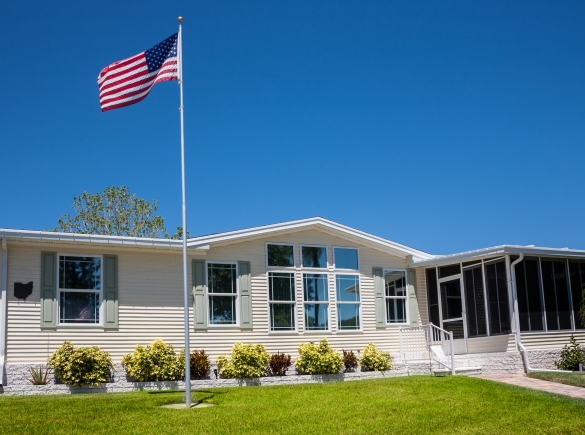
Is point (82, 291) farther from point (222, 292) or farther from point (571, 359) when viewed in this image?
point (571, 359)

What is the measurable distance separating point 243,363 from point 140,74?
6.69 metres

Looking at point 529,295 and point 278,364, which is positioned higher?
point 529,295

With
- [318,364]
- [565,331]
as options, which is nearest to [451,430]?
[318,364]

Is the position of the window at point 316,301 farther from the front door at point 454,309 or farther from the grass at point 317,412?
the grass at point 317,412

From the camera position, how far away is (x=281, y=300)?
1750 centimetres

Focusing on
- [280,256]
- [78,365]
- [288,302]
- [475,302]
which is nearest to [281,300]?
[288,302]

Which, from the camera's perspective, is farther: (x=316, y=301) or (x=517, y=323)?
(x=316, y=301)

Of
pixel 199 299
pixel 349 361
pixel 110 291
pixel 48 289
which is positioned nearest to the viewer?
pixel 48 289

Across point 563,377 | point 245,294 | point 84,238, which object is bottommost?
point 563,377

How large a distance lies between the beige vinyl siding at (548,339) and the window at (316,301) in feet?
15.3

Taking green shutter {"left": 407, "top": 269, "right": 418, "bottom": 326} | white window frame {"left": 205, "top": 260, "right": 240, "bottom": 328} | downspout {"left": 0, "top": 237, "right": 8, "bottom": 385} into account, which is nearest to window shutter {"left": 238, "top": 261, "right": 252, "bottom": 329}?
white window frame {"left": 205, "top": 260, "right": 240, "bottom": 328}

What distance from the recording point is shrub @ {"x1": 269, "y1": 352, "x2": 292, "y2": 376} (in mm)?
16594

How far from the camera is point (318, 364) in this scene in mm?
16797

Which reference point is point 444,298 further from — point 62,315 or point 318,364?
point 62,315
